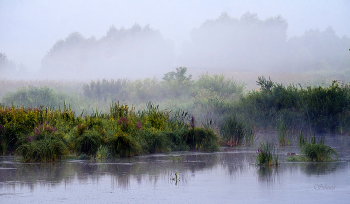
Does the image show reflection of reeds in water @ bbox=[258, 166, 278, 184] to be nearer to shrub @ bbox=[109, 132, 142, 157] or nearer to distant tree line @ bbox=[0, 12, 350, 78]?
shrub @ bbox=[109, 132, 142, 157]

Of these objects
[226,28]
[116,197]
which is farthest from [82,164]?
[226,28]

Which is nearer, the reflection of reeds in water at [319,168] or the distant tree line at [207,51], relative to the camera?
the reflection of reeds in water at [319,168]

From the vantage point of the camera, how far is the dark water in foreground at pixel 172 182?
770cm

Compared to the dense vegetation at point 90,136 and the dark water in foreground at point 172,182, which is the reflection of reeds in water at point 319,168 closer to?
the dark water in foreground at point 172,182

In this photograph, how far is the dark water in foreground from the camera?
25.3 ft

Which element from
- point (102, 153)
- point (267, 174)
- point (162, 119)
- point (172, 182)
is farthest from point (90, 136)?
point (267, 174)

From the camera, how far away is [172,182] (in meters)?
9.21

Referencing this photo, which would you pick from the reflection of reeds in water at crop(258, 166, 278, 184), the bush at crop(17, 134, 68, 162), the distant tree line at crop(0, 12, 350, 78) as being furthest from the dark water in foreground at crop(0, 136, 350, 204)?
the distant tree line at crop(0, 12, 350, 78)

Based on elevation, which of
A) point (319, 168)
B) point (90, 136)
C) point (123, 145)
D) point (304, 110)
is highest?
point (304, 110)

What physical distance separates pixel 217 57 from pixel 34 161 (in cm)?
7800

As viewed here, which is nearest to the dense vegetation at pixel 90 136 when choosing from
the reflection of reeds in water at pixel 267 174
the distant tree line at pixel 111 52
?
the reflection of reeds in water at pixel 267 174

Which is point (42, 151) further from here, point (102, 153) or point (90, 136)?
point (102, 153)

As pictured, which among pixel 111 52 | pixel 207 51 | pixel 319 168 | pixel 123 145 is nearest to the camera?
pixel 319 168

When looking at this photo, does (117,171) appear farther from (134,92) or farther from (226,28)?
(226,28)
